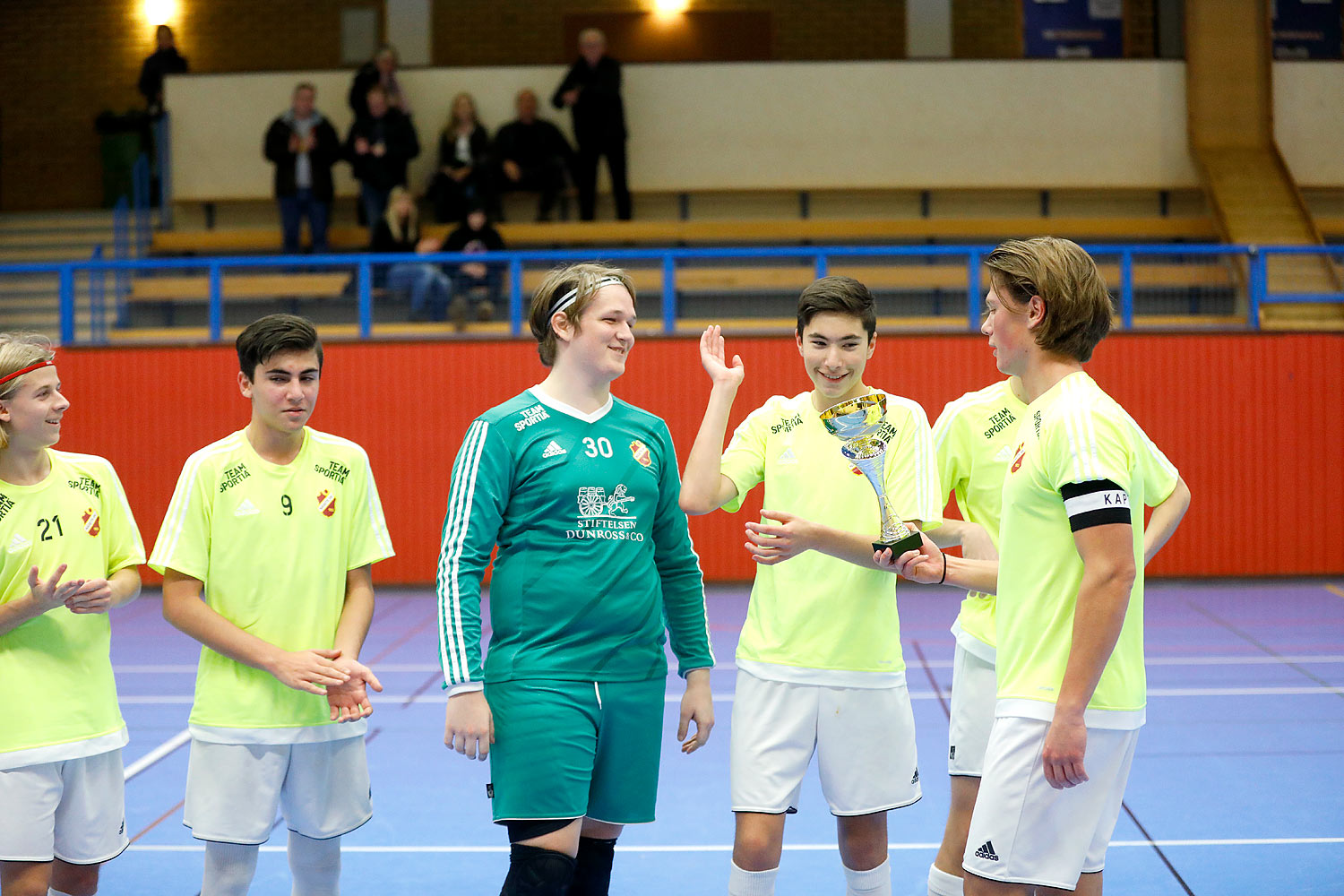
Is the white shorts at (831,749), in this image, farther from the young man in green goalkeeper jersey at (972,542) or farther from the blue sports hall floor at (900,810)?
the blue sports hall floor at (900,810)

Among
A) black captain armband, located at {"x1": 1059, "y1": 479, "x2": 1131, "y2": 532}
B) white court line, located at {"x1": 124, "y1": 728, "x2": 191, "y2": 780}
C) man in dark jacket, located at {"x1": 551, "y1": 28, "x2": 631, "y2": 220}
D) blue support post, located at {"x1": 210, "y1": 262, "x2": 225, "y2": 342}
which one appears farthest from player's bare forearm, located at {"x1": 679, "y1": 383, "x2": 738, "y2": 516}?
man in dark jacket, located at {"x1": 551, "y1": 28, "x2": 631, "y2": 220}

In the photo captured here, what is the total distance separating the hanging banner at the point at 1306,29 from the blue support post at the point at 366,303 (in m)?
12.5

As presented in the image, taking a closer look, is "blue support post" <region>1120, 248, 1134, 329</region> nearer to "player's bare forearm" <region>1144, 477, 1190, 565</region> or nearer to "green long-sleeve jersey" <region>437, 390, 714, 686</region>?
"player's bare forearm" <region>1144, 477, 1190, 565</region>

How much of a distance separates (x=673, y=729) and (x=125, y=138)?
1561 cm

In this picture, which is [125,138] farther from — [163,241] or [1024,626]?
[1024,626]

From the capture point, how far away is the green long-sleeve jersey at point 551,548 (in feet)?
9.91

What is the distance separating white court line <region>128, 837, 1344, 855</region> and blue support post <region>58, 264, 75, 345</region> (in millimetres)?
8228

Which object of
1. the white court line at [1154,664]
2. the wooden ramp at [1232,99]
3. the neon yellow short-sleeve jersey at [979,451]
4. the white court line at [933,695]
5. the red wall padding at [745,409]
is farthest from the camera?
the wooden ramp at [1232,99]

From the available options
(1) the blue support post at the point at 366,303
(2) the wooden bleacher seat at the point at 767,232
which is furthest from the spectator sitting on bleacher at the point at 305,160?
(1) the blue support post at the point at 366,303

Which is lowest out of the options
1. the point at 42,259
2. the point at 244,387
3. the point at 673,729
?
the point at 673,729

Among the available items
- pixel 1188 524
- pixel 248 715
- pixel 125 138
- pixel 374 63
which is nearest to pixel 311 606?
pixel 248 715

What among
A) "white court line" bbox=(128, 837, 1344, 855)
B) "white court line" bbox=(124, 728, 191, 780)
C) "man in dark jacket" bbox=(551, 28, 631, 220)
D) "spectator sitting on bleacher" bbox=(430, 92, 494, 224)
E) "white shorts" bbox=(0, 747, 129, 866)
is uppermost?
"man in dark jacket" bbox=(551, 28, 631, 220)

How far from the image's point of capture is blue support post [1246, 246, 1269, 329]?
11.6 meters

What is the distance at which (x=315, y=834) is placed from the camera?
343 centimetres
